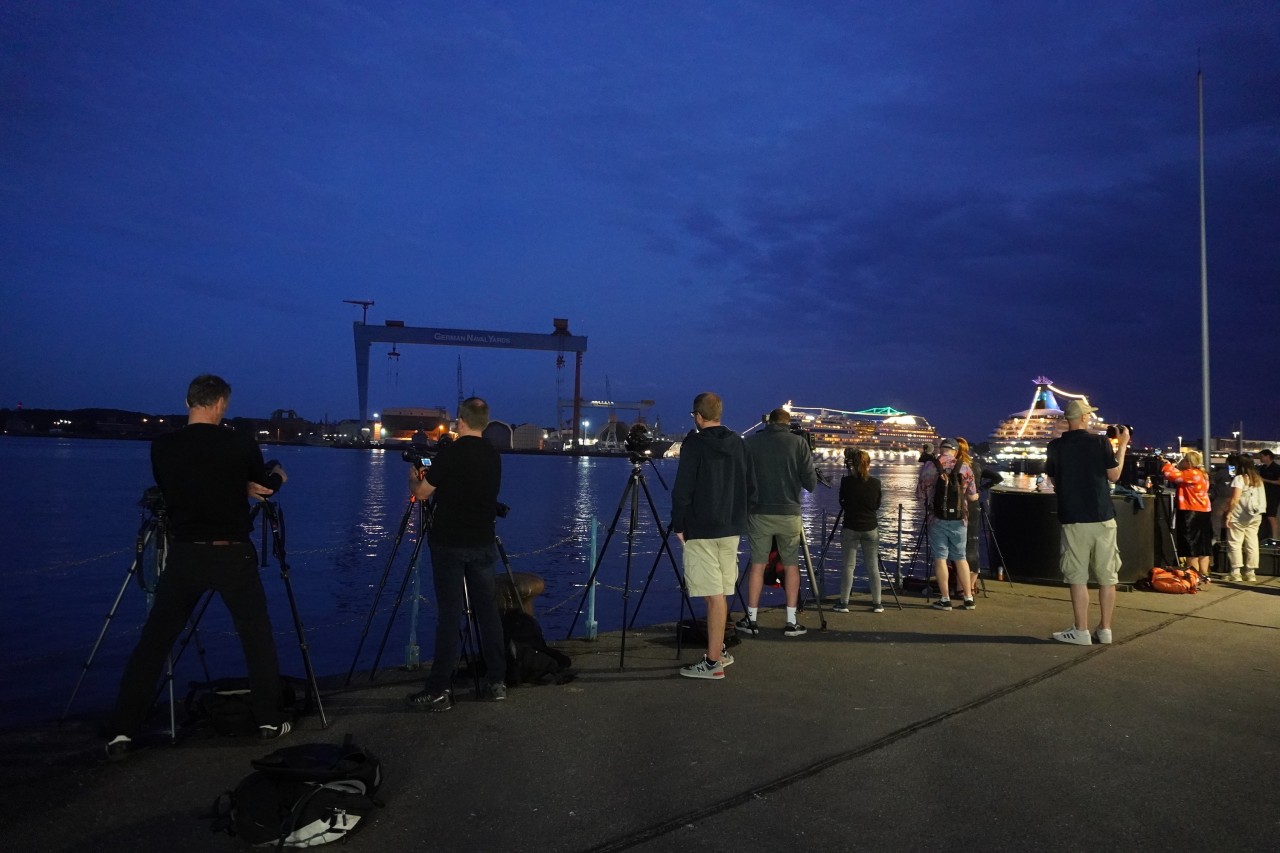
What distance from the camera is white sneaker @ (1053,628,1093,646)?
19.1ft

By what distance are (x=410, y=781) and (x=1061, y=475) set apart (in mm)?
4974

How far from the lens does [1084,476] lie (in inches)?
233

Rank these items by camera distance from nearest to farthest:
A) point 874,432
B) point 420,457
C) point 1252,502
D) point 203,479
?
point 203,479 < point 420,457 < point 1252,502 < point 874,432

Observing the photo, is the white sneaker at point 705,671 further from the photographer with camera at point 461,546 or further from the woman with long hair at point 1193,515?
the woman with long hair at point 1193,515

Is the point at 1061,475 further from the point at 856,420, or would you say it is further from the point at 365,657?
the point at 856,420

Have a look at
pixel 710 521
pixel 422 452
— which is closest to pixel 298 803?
pixel 422 452

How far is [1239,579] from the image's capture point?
30.7 feet

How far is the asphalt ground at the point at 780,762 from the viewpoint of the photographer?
2902mm

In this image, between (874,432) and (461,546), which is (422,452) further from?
(874,432)

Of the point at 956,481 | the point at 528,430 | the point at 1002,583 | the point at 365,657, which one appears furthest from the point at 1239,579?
the point at 528,430

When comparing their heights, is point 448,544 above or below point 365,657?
above

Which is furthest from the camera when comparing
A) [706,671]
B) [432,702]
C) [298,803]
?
[706,671]

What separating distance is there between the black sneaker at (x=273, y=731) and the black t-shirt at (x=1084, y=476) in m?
5.24

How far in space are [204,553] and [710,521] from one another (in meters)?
2.69
